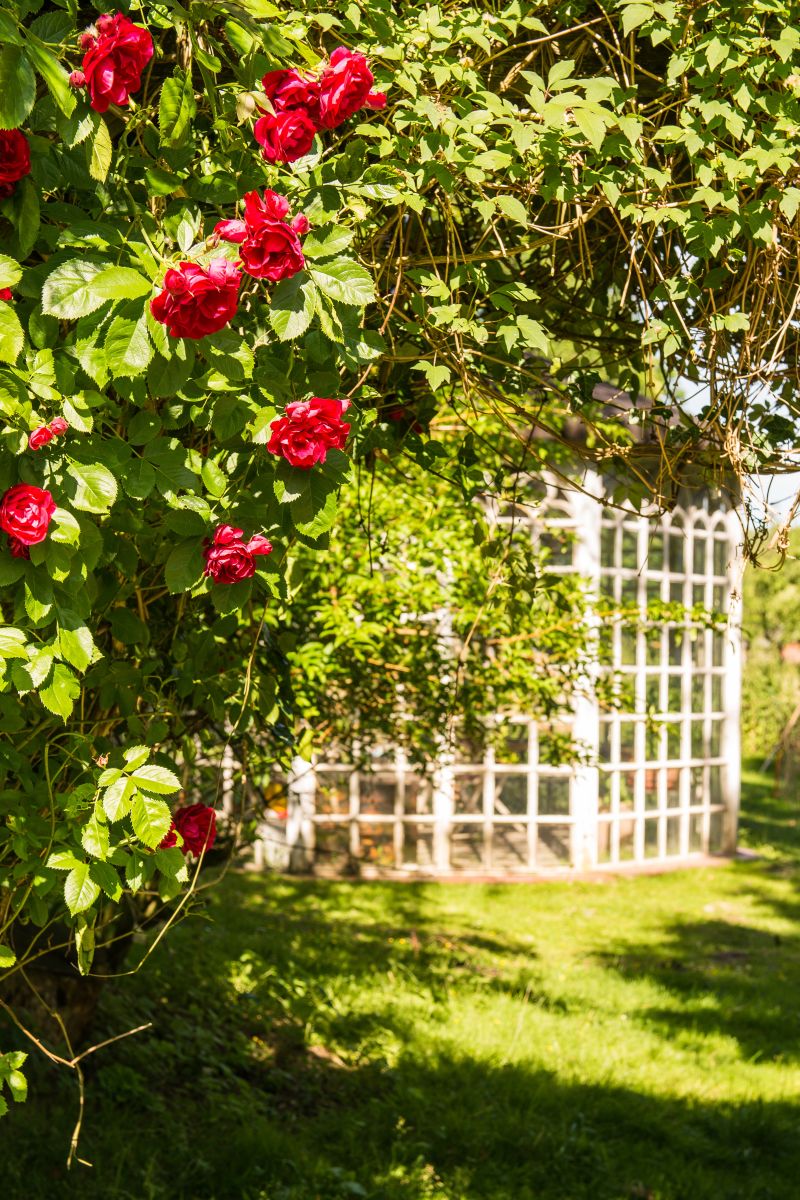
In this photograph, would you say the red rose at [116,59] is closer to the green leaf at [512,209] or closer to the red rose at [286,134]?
the red rose at [286,134]

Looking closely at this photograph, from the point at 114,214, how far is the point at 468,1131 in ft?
11.9

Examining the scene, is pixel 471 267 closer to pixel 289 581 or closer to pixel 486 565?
pixel 289 581

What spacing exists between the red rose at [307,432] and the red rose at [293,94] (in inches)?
13.4

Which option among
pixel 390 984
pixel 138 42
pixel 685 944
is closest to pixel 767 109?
pixel 138 42

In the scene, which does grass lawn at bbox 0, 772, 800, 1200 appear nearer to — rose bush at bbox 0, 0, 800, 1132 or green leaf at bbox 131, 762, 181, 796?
rose bush at bbox 0, 0, 800, 1132

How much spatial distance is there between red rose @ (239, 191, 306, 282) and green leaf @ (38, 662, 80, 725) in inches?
19.2

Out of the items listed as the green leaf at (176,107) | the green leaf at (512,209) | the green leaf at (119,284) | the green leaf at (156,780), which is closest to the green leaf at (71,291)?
the green leaf at (119,284)

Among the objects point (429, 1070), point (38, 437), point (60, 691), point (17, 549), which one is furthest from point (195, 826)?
point (429, 1070)

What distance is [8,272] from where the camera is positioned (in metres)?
1.22

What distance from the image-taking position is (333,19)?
1.60m

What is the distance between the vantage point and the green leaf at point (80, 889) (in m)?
1.43

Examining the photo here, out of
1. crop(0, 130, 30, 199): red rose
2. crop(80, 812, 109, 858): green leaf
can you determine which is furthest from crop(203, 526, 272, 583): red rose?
crop(0, 130, 30, 199): red rose

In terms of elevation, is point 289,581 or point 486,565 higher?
point 486,565

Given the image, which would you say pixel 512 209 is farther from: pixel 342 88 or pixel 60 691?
pixel 60 691
